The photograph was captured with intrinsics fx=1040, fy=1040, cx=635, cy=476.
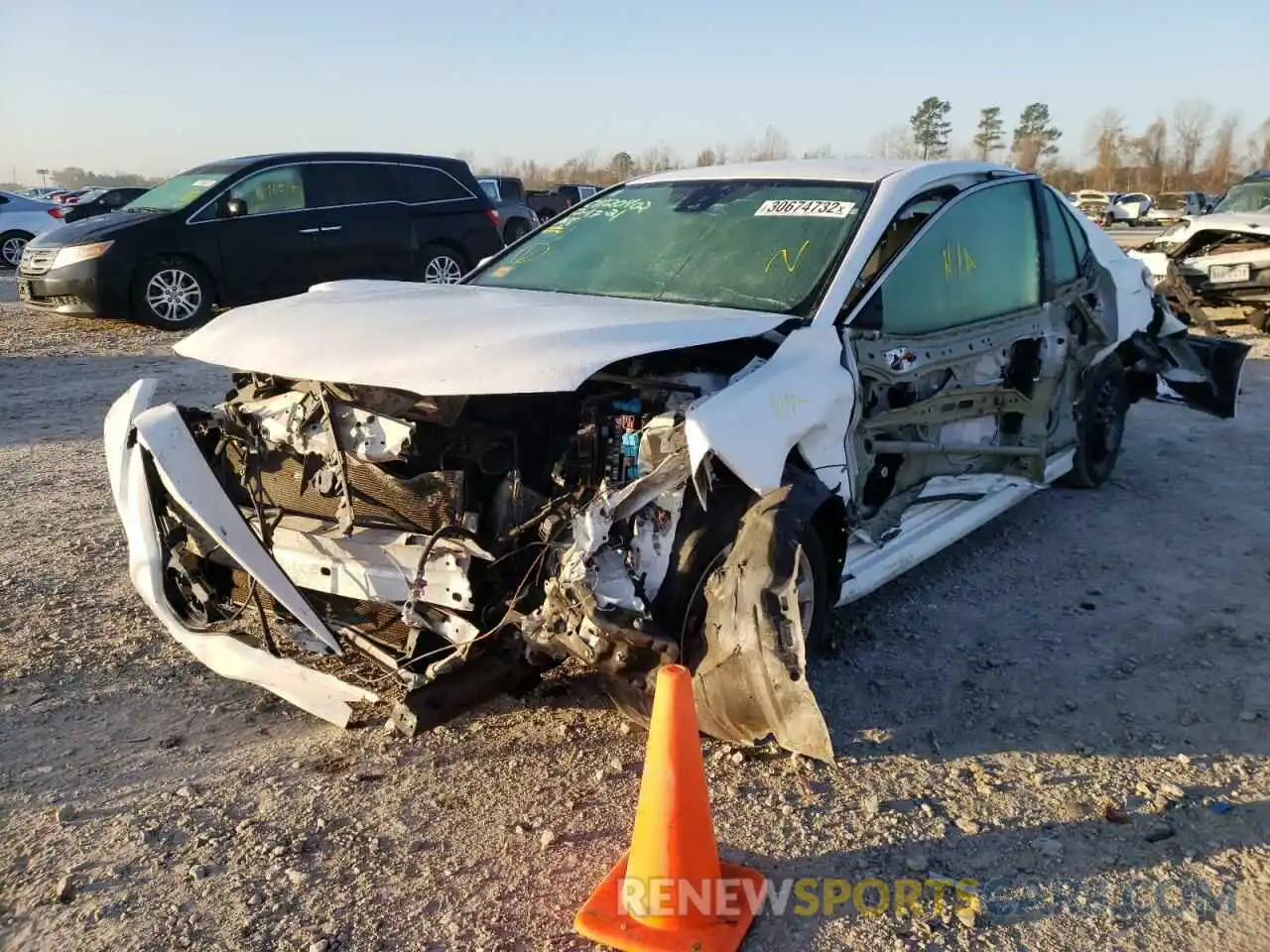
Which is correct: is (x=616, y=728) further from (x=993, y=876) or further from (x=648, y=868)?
(x=993, y=876)

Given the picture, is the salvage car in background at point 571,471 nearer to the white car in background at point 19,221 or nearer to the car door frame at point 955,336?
the car door frame at point 955,336

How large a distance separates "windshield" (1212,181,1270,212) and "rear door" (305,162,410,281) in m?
10.3

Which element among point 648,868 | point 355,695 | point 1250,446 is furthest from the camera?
point 1250,446

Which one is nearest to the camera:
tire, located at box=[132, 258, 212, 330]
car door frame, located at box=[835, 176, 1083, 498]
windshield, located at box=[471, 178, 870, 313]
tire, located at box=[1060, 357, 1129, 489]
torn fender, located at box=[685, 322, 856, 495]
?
torn fender, located at box=[685, 322, 856, 495]

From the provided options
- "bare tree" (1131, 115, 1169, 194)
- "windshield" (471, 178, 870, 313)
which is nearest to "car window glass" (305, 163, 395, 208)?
"windshield" (471, 178, 870, 313)

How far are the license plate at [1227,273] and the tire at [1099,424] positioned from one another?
6.67 meters

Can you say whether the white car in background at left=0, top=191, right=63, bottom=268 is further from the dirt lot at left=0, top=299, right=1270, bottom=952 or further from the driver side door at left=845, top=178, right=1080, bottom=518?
the driver side door at left=845, top=178, right=1080, bottom=518

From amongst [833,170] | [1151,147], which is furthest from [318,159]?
[1151,147]

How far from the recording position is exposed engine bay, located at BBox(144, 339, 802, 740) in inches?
119

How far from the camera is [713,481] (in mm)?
3156

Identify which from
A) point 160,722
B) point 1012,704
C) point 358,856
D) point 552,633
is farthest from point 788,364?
point 160,722

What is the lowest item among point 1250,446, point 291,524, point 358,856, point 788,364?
point 1250,446

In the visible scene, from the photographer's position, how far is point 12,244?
773 inches

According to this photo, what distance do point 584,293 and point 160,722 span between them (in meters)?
2.17
